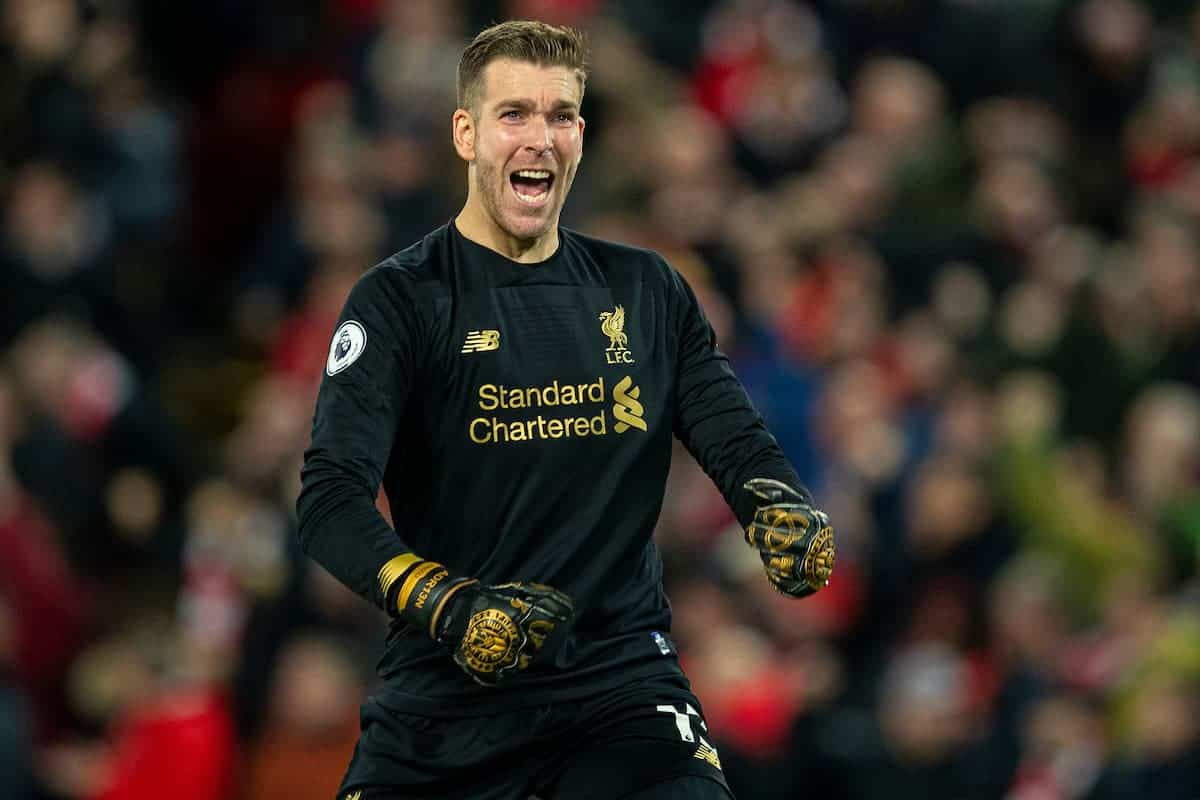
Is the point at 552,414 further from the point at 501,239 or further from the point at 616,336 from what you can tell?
the point at 501,239

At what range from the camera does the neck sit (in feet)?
18.0

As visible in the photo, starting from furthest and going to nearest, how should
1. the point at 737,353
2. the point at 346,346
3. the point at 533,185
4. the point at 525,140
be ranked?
the point at 737,353
the point at 533,185
the point at 525,140
the point at 346,346

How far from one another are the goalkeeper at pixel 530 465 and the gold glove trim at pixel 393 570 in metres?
0.16

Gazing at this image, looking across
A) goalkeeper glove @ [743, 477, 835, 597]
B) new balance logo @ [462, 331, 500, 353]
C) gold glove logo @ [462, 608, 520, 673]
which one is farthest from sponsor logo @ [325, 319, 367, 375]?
goalkeeper glove @ [743, 477, 835, 597]

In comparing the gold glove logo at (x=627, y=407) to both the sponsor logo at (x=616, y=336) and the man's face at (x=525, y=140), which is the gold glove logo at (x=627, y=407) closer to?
the sponsor logo at (x=616, y=336)

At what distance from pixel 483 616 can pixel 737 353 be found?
24.4ft

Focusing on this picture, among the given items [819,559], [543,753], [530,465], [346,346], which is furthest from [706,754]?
[346,346]

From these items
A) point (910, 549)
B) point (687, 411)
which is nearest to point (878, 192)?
point (910, 549)

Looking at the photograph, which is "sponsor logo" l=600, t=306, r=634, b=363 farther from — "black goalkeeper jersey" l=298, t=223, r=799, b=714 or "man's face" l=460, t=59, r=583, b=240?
"man's face" l=460, t=59, r=583, b=240

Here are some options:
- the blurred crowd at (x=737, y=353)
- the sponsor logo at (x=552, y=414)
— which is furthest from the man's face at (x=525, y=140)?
the blurred crowd at (x=737, y=353)

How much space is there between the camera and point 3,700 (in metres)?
9.80

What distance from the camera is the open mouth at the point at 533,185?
536 centimetres

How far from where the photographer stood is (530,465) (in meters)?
5.23

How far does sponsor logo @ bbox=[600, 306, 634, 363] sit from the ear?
0.50m
